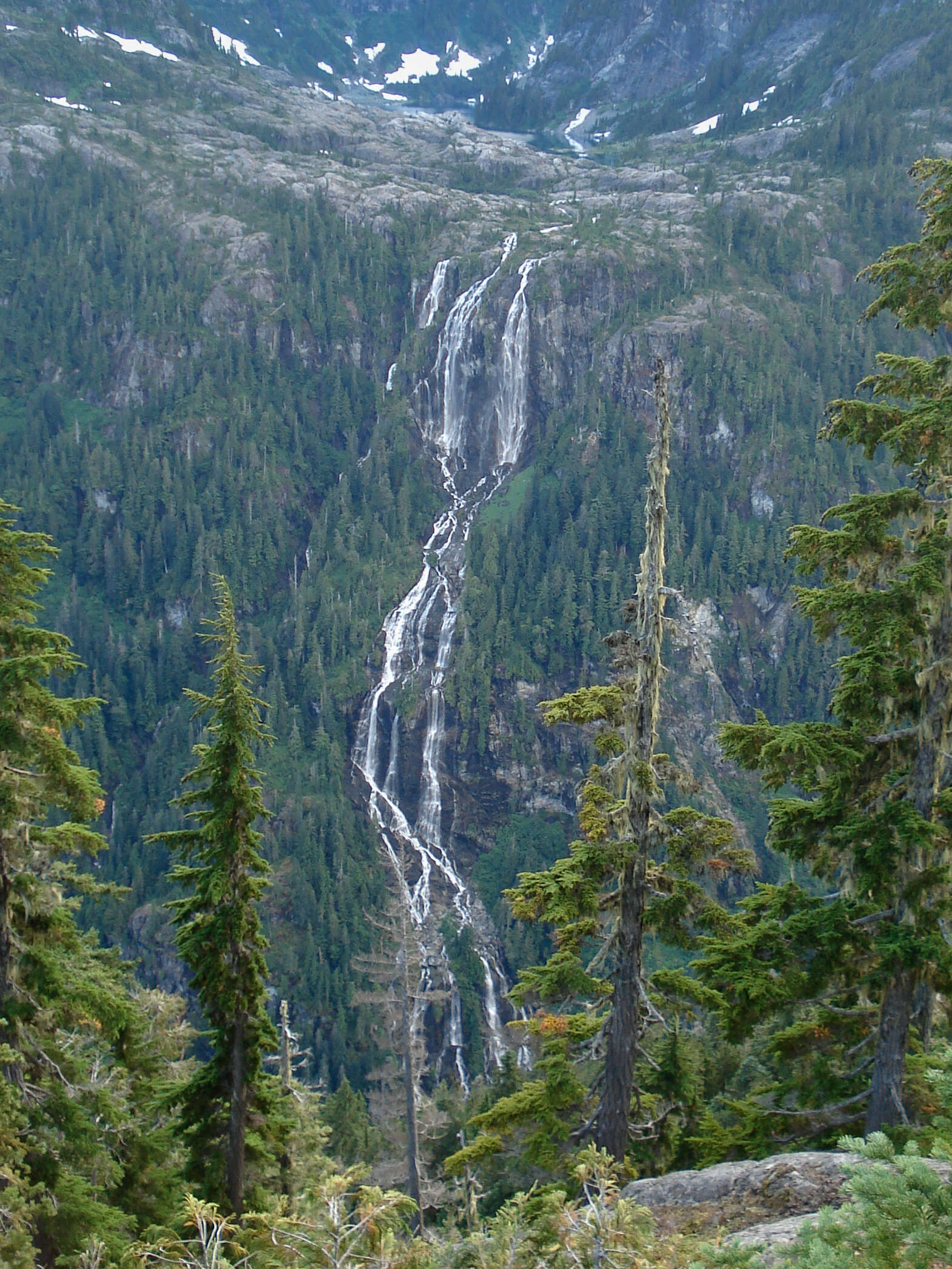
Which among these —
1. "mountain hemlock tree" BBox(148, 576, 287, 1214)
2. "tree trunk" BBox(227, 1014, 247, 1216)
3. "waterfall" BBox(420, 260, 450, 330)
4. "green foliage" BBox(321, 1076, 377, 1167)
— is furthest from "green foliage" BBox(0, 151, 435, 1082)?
"tree trunk" BBox(227, 1014, 247, 1216)

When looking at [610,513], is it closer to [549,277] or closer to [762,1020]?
[549,277]

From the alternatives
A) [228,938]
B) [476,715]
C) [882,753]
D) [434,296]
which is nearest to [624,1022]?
[882,753]

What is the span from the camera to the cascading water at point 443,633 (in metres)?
99.6

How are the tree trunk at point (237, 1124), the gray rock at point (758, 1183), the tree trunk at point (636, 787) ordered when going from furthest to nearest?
1. the tree trunk at point (237, 1124)
2. the tree trunk at point (636, 787)
3. the gray rock at point (758, 1183)

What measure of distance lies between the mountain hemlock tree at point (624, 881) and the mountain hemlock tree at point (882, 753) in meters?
1.11

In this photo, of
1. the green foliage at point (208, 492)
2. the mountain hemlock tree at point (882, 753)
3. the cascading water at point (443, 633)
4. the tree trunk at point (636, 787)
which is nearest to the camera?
the mountain hemlock tree at point (882, 753)

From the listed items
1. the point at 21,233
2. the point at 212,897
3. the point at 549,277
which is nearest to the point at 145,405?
the point at 21,233

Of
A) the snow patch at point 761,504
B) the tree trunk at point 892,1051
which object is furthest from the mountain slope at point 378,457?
the tree trunk at point 892,1051

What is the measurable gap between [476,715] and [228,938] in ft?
357

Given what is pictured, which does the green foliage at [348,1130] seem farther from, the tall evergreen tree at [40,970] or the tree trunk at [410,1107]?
the tall evergreen tree at [40,970]

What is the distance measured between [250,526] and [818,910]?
14839 centimetres

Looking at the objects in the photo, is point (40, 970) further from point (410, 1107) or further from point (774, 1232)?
point (410, 1107)

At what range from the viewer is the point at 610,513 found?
143250 millimetres

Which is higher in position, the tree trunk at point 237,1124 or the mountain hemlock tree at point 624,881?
the mountain hemlock tree at point 624,881
